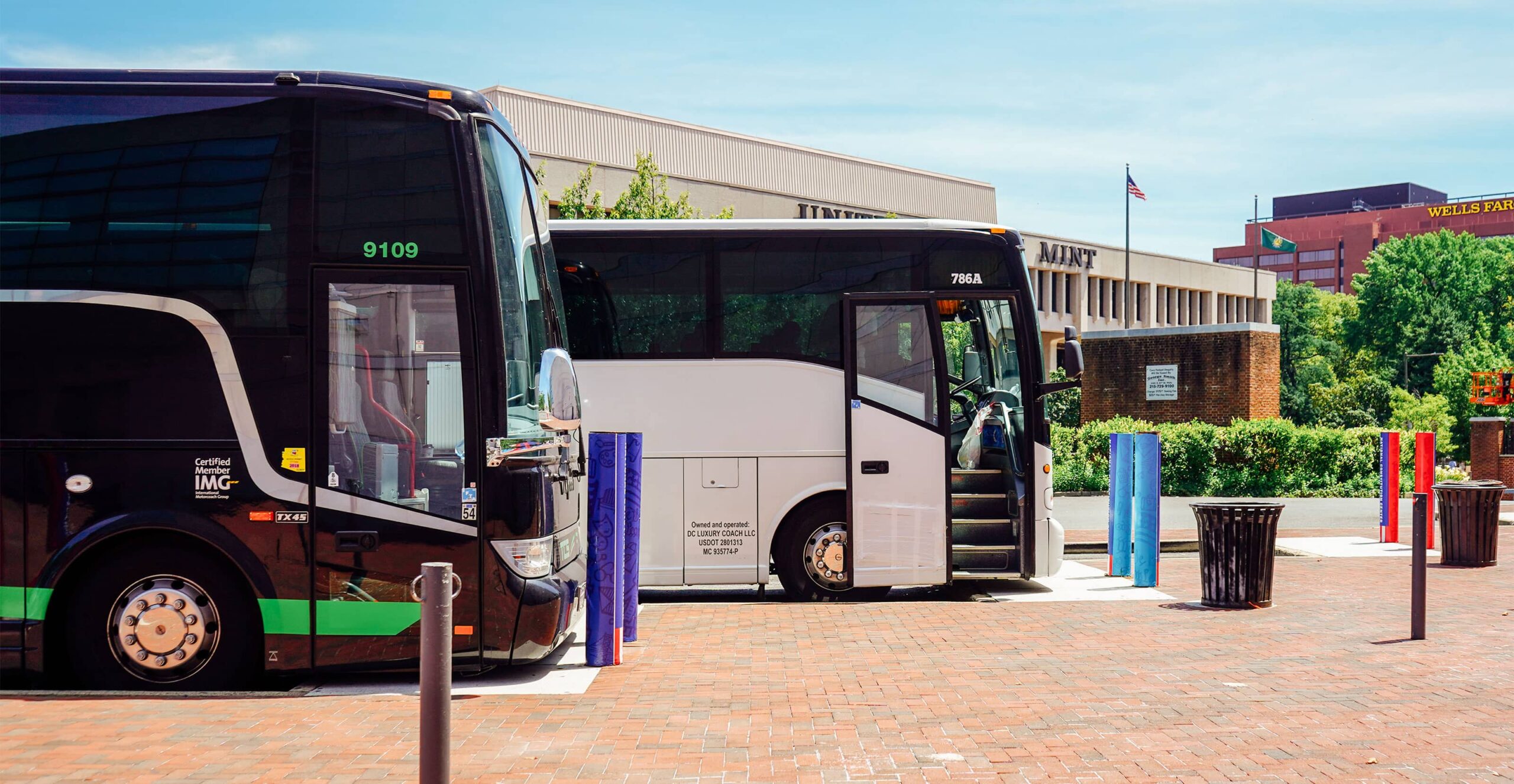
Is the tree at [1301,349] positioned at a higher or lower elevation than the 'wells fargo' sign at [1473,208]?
lower

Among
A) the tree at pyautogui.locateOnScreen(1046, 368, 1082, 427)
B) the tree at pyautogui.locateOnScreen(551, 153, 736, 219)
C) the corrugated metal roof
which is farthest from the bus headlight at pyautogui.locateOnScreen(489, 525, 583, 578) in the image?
the corrugated metal roof

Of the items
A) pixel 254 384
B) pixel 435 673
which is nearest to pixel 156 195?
pixel 254 384

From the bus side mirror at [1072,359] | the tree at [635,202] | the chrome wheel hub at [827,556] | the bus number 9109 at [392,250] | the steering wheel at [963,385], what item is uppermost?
the tree at [635,202]

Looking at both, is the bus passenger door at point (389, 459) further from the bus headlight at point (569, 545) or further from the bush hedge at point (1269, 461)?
the bush hedge at point (1269, 461)

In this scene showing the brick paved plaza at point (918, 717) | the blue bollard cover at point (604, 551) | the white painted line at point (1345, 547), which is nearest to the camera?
the brick paved plaza at point (918, 717)

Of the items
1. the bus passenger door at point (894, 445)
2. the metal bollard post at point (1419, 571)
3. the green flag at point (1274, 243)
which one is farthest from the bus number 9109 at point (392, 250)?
the green flag at point (1274, 243)

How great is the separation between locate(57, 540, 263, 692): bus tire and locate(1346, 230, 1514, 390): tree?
253ft

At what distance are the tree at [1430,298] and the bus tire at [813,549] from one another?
71816mm

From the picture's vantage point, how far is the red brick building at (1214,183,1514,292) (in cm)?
13512

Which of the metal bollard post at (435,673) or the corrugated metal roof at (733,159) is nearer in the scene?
the metal bollard post at (435,673)

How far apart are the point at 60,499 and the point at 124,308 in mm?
1144

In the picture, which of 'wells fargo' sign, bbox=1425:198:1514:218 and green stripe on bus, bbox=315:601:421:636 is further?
'wells fargo' sign, bbox=1425:198:1514:218

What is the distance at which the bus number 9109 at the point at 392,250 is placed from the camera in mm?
7707

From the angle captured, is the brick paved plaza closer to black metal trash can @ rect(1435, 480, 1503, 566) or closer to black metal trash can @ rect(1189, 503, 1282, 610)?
black metal trash can @ rect(1189, 503, 1282, 610)
